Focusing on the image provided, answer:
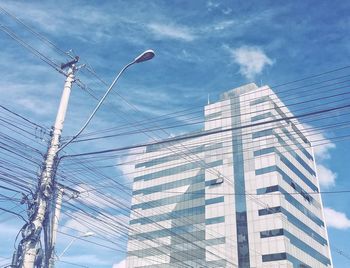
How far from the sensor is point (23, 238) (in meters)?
10.3

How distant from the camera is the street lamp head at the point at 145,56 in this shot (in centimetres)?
1080

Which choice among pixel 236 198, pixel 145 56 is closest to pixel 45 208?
pixel 145 56

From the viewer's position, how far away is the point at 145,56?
1105 cm

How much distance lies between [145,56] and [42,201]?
502 centimetres

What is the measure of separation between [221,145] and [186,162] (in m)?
9.26

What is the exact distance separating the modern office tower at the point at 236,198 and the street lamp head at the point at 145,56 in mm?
41326

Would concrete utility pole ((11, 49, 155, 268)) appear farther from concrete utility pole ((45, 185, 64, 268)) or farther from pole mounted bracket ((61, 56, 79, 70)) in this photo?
pole mounted bracket ((61, 56, 79, 70))

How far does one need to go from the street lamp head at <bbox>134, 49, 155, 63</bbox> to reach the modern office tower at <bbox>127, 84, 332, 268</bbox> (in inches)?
1627

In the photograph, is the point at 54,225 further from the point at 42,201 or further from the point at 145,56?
the point at 145,56

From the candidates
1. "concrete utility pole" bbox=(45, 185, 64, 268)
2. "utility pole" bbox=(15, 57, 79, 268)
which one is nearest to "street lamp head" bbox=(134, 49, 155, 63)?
"utility pole" bbox=(15, 57, 79, 268)

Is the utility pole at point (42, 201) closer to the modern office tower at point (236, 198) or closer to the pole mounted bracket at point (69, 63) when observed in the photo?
the pole mounted bracket at point (69, 63)

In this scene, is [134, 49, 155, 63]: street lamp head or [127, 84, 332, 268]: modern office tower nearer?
[134, 49, 155, 63]: street lamp head

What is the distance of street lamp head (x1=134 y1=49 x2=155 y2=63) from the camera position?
10.8 meters

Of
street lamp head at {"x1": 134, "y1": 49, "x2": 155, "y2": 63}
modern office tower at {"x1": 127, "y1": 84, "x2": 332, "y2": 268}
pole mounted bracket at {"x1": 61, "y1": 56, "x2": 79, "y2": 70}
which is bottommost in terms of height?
street lamp head at {"x1": 134, "y1": 49, "x2": 155, "y2": 63}
